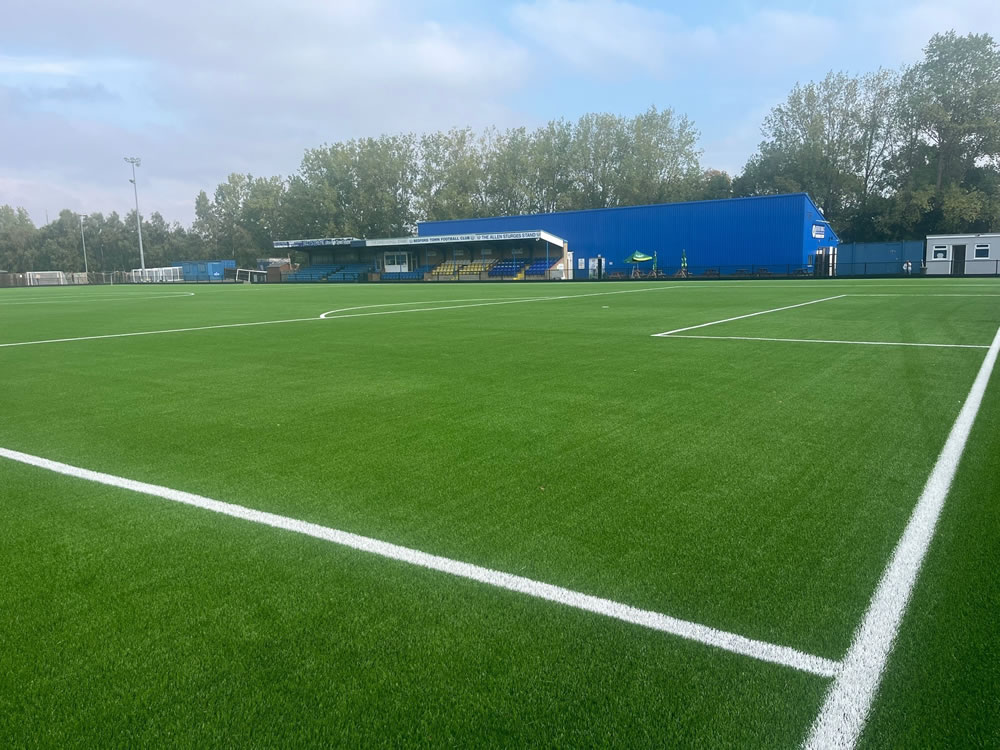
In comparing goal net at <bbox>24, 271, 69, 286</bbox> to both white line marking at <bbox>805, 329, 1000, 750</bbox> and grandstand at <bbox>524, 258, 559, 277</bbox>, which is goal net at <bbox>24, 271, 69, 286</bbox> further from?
white line marking at <bbox>805, 329, 1000, 750</bbox>

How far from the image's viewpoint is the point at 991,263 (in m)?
42.3

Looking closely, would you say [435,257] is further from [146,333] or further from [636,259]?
[146,333]

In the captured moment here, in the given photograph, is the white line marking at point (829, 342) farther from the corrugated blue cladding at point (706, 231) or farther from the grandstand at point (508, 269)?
the grandstand at point (508, 269)

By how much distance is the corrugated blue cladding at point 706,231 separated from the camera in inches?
1889

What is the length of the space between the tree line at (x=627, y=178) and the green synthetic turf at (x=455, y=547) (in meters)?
63.2

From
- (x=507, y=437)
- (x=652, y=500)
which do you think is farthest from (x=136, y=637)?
(x=507, y=437)

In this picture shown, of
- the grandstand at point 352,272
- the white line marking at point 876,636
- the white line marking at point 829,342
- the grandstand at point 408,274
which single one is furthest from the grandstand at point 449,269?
the white line marking at point 876,636

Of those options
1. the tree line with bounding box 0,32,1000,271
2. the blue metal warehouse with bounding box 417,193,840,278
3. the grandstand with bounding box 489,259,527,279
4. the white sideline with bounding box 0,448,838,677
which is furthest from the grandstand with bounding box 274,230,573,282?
the white sideline with bounding box 0,448,838,677

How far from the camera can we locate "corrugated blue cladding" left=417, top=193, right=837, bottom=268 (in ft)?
157

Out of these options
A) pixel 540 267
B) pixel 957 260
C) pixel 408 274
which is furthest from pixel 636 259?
pixel 408 274

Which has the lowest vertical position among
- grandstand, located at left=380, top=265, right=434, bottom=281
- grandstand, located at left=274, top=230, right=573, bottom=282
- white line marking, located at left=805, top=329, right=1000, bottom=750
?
white line marking, located at left=805, top=329, right=1000, bottom=750

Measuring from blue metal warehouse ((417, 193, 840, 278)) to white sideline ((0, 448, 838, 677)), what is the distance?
49421 mm

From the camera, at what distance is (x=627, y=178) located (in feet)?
256

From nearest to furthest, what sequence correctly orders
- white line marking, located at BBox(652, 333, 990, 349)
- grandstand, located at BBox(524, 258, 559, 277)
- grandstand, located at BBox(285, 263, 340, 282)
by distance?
white line marking, located at BBox(652, 333, 990, 349)
grandstand, located at BBox(524, 258, 559, 277)
grandstand, located at BBox(285, 263, 340, 282)
